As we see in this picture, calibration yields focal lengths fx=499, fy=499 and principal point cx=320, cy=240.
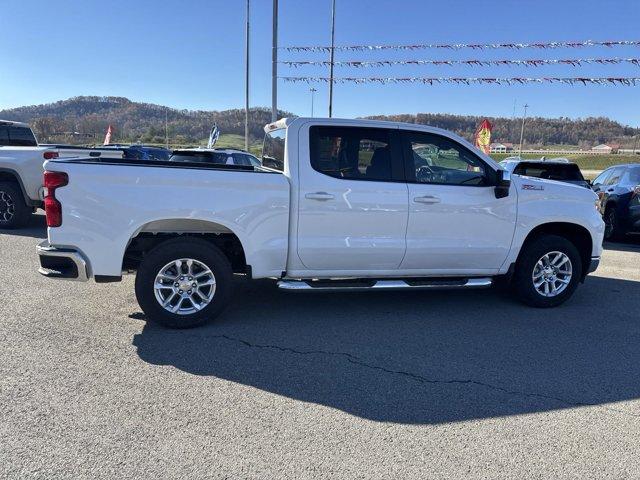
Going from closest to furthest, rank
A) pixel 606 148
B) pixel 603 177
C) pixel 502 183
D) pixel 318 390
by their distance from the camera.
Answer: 1. pixel 318 390
2. pixel 502 183
3. pixel 603 177
4. pixel 606 148

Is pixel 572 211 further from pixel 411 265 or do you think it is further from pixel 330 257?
pixel 330 257

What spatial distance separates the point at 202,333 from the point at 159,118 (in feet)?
218

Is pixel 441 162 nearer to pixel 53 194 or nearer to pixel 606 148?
pixel 53 194

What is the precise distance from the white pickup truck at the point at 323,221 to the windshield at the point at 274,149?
4 centimetres

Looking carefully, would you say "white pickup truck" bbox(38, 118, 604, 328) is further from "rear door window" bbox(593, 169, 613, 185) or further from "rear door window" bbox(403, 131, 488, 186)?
"rear door window" bbox(593, 169, 613, 185)

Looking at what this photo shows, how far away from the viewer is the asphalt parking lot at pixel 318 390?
2.83 m

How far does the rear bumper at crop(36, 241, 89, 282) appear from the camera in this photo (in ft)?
14.5

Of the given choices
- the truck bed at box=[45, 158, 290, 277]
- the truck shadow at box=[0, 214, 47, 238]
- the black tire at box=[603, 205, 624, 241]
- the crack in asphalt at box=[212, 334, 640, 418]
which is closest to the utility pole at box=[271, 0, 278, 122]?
the truck shadow at box=[0, 214, 47, 238]

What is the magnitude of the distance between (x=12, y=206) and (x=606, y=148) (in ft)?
254

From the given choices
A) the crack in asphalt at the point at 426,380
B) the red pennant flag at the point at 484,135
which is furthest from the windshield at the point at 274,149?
the red pennant flag at the point at 484,135

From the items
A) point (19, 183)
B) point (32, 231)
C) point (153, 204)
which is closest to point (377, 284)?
point (153, 204)

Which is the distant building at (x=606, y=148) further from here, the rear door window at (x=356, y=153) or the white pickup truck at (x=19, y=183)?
the rear door window at (x=356, y=153)

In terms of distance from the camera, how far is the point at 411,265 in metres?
5.30

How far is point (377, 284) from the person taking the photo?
203 inches
